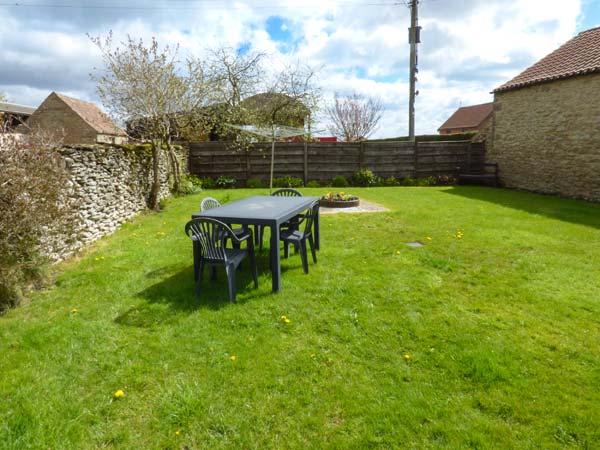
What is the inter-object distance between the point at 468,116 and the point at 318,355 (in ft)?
171

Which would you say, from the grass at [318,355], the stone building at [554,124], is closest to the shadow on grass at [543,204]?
the stone building at [554,124]

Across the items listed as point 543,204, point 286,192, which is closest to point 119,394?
point 286,192

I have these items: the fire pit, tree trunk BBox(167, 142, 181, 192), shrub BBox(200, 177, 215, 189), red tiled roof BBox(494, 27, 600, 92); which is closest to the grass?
the fire pit

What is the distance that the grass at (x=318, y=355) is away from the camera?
216 cm

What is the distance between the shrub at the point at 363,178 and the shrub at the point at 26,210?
10901 mm

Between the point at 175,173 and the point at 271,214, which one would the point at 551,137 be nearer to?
the point at 271,214

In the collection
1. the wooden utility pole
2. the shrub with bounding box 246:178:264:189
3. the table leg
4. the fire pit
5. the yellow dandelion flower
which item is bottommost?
the yellow dandelion flower

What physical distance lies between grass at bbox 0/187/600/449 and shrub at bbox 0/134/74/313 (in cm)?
37

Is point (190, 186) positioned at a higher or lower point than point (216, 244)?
higher

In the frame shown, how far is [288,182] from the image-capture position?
13766 millimetres

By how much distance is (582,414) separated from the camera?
7.22ft

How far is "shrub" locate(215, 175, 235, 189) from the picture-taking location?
13555mm

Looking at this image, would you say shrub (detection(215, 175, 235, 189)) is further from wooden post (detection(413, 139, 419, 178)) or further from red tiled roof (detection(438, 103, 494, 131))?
red tiled roof (detection(438, 103, 494, 131))

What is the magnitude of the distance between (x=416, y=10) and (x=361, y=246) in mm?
13286
